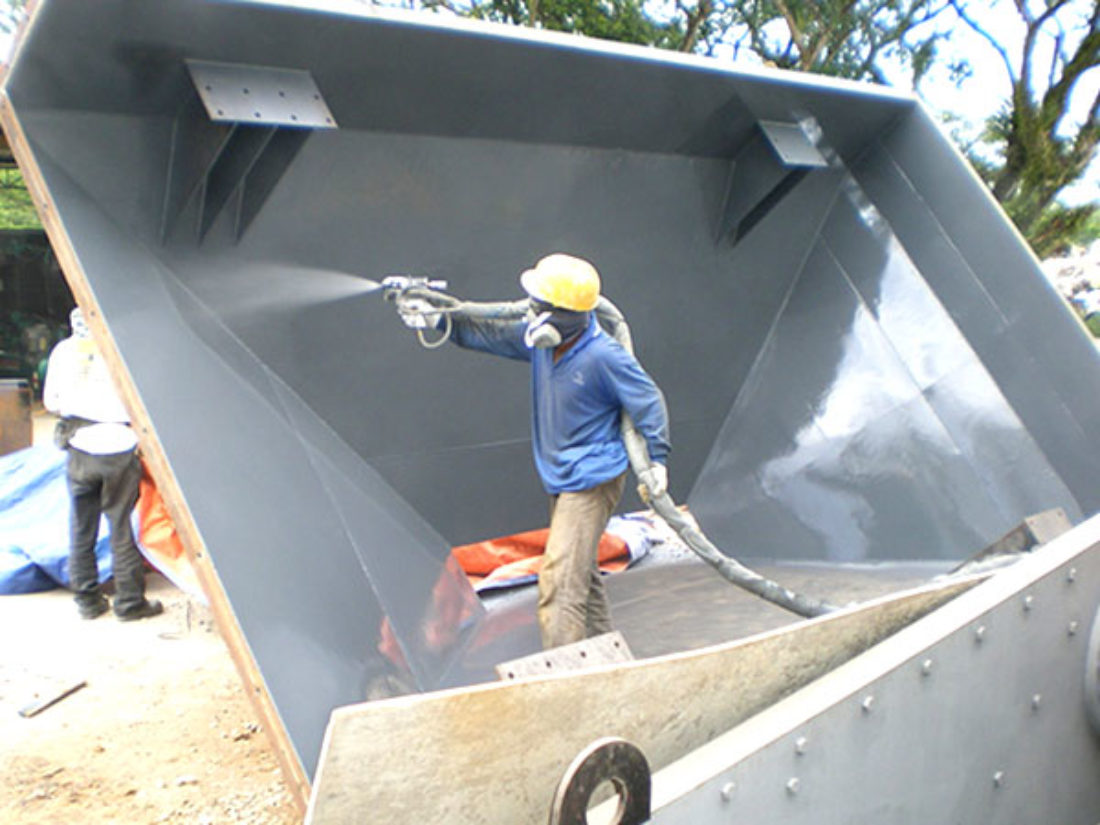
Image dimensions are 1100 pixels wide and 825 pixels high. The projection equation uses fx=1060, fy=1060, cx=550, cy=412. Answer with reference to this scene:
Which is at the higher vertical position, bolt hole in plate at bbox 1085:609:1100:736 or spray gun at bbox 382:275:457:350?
spray gun at bbox 382:275:457:350

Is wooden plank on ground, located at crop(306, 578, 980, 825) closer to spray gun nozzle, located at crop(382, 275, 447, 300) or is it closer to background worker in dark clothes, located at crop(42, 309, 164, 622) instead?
spray gun nozzle, located at crop(382, 275, 447, 300)

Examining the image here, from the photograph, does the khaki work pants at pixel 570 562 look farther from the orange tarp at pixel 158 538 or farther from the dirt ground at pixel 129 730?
the orange tarp at pixel 158 538

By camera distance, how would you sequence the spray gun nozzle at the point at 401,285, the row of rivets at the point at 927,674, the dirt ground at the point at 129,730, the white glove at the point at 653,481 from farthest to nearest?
the spray gun nozzle at the point at 401,285 < the white glove at the point at 653,481 < the dirt ground at the point at 129,730 < the row of rivets at the point at 927,674

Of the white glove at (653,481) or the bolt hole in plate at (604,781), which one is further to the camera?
the white glove at (653,481)

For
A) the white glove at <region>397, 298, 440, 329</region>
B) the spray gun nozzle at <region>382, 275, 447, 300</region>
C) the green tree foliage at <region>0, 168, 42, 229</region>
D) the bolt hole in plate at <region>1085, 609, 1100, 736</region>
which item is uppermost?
the green tree foliage at <region>0, 168, 42, 229</region>

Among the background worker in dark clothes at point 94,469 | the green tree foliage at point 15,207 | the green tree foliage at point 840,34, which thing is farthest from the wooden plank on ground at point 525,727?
the green tree foliage at point 15,207

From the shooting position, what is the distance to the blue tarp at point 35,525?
5.46m

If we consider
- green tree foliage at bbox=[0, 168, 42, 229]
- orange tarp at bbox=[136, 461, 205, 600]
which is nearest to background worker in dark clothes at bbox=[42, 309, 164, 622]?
orange tarp at bbox=[136, 461, 205, 600]

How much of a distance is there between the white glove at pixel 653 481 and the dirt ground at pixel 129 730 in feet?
4.59

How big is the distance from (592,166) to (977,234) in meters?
1.50

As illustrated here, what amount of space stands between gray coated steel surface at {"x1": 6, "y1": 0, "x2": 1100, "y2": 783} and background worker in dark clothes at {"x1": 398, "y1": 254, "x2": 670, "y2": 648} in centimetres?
41

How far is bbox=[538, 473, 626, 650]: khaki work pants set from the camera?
3410mm

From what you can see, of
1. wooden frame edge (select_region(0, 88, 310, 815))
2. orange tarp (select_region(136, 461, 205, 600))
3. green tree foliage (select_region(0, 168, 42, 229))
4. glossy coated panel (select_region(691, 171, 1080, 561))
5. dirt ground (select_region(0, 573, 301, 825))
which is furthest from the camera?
green tree foliage (select_region(0, 168, 42, 229))

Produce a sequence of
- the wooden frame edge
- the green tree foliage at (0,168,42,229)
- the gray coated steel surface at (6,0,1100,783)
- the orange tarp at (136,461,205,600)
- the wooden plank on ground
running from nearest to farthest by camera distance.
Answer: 1. the wooden plank on ground
2. the wooden frame edge
3. the gray coated steel surface at (6,0,1100,783)
4. the orange tarp at (136,461,205,600)
5. the green tree foliage at (0,168,42,229)
